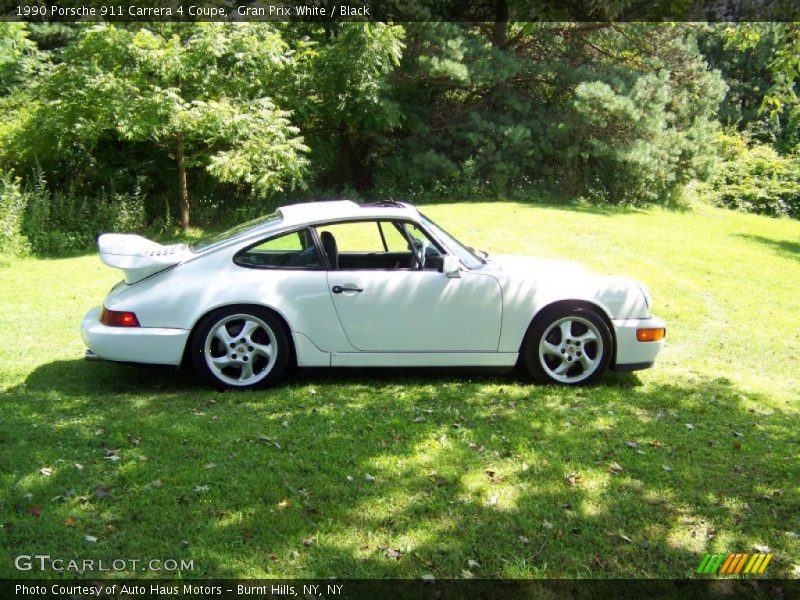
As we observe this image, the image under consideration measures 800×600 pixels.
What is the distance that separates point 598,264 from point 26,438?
1005 cm

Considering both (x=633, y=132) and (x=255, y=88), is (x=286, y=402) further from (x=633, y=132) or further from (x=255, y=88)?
(x=633, y=132)

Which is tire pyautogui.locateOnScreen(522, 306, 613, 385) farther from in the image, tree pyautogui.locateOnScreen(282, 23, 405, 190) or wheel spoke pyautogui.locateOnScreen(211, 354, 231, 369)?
tree pyautogui.locateOnScreen(282, 23, 405, 190)

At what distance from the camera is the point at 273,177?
51.1ft

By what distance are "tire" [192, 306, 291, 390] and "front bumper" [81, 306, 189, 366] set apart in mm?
154

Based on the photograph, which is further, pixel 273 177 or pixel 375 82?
pixel 375 82

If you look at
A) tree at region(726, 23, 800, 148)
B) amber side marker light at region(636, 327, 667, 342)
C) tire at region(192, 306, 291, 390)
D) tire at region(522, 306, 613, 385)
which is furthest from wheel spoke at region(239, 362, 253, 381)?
tree at region(726, 23, 800, 148)

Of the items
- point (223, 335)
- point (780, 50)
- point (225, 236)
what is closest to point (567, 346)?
point (223, 335)

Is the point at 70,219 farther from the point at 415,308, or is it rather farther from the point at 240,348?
the point at 415,308

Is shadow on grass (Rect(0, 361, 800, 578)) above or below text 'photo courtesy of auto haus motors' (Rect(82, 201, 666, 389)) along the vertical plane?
below

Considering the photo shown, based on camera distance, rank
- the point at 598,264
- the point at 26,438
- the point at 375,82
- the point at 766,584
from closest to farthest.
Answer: the point at 766,584
the point at 26,438
the point at 598,264
the point at 375,82

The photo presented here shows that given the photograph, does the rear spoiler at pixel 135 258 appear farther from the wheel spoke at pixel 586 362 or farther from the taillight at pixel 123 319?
the wheel spoke at pixel 586 362

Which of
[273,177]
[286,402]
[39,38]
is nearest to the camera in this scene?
[286,402]

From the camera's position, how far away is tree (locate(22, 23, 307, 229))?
14.7 m

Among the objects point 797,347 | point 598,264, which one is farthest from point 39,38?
point 797,347
